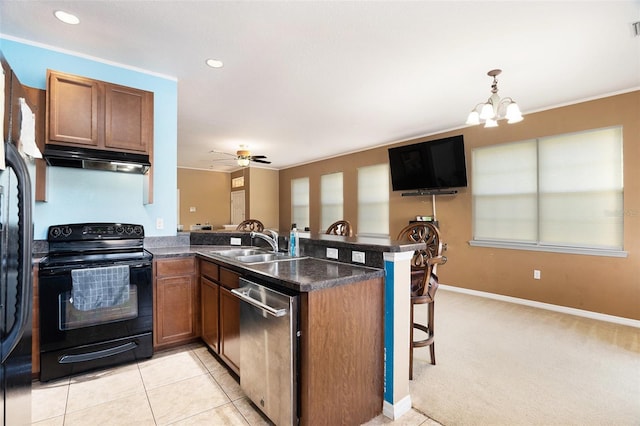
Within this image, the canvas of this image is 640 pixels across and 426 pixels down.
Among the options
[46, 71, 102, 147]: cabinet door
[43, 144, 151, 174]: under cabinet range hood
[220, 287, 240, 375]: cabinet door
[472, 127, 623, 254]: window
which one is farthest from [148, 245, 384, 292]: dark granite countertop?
[472, 127, 623, 254]: window

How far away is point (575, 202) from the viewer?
Result: 372 centimetres

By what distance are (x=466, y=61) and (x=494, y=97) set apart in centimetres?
43

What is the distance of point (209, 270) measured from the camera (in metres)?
2.55

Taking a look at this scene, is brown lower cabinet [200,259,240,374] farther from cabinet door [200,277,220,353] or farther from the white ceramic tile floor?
the white ceramic tile floor

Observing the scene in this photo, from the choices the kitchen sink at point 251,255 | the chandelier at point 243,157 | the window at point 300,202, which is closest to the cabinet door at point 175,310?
the kitchen sink at point 251,255

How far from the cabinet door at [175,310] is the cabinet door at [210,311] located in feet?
0.44

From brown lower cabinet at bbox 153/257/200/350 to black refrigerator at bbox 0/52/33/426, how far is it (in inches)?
52.8

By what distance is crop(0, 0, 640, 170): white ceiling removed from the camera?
82.4 inches

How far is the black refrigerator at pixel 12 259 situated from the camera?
104 centimetres

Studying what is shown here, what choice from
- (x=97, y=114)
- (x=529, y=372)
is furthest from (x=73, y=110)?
(x=529, y=372)

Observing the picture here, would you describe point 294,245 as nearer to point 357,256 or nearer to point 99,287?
A: point 357,256

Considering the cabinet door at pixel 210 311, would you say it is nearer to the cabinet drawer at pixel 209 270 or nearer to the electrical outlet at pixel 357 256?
the cabinet drawer at pixel 209 270

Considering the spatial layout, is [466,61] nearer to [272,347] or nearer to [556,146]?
[556,146]

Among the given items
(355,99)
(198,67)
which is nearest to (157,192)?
(198,67)
